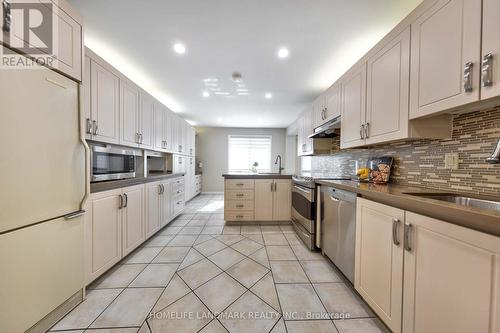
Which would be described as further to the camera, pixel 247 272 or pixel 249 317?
pixel 247 272

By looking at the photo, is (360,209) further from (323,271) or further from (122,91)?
(122,91)

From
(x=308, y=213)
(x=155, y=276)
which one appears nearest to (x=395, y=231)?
(x=308, y=213)

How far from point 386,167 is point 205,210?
12.0ft

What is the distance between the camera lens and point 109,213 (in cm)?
178

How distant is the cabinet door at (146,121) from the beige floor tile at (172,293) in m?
1.86

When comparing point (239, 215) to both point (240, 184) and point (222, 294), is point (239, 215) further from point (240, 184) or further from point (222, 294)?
point (222, 294)

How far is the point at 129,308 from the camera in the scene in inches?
54.6

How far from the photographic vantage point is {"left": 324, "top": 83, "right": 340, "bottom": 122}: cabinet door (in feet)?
7.90

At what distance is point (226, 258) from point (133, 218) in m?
1.20

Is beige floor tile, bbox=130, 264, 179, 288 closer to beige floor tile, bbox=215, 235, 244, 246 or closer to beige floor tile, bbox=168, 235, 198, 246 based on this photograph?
beige floor tile, bbox=168, 235, 198, 246

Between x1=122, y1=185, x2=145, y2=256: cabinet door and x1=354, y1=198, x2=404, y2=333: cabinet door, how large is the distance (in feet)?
7.53

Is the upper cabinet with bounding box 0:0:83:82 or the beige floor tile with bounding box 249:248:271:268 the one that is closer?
the upper cabinet with bounding box 0:0:83:82

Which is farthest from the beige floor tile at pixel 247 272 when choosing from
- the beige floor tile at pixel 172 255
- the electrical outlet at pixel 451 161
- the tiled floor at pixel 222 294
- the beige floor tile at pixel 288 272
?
the electrical outlet at pixel 451 161

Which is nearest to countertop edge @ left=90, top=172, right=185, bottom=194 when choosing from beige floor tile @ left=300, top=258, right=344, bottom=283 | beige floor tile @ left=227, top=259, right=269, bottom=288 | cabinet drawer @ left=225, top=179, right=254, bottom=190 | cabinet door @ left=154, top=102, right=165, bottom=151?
cabinet door @ left=154, top=102, right=165, bottom=151
